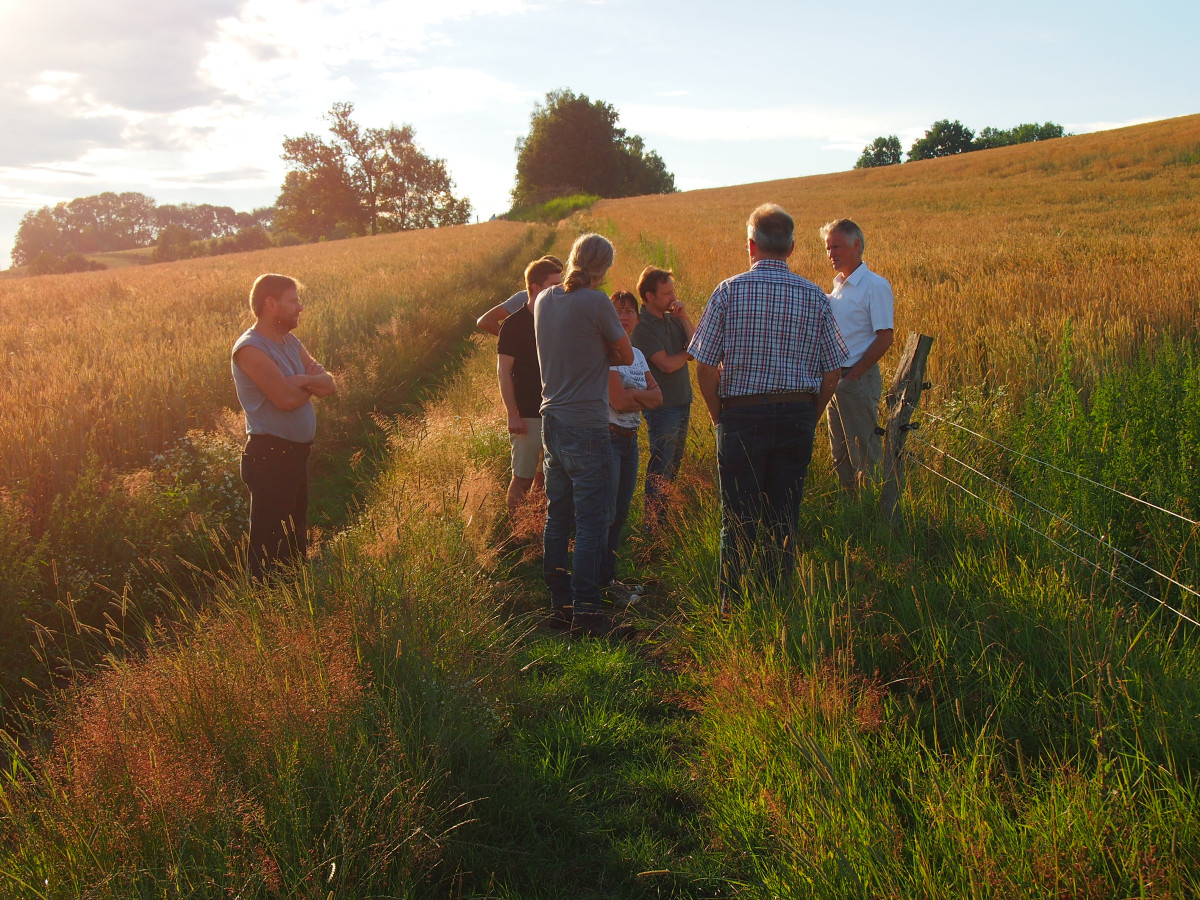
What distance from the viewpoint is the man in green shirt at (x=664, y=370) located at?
16.5ft

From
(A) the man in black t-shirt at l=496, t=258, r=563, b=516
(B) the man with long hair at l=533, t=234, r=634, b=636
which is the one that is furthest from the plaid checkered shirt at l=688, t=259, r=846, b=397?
(A) the man in black t-shirt at l=496, t=258, r=563, b=516

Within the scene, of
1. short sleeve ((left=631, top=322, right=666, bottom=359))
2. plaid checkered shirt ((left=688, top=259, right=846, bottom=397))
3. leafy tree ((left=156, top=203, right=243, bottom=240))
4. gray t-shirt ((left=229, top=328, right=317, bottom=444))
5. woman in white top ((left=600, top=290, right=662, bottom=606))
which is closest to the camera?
plaid checkered shirt ((left=688, top=259, right=846, bottom=397))

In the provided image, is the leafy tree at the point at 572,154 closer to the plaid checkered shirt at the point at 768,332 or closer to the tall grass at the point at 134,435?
the tall grass at the point at 134,435

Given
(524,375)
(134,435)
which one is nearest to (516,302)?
(524,375)

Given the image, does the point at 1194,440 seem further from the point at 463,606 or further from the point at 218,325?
the point at 218,325

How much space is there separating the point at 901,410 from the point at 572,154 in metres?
76.2

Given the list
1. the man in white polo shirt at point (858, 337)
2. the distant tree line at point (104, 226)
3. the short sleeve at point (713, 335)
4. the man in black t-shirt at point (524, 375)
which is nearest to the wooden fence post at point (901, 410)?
the man in white polo shirt at point (858, 337)

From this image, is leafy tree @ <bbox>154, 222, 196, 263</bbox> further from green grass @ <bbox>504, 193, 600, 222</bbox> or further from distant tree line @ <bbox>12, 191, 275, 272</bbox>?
green grass @ <bbox>504, 193, 600, 222</bbox>

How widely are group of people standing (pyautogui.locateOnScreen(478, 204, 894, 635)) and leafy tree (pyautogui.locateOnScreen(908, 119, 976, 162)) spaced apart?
98.1 m

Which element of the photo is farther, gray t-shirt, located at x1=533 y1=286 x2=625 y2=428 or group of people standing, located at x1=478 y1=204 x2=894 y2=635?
gray t-shirt, located at x1=533 y1=286 x2=625 y2=428

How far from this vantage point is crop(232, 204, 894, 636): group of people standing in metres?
3.67

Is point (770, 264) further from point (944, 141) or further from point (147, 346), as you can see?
point (944, 141)

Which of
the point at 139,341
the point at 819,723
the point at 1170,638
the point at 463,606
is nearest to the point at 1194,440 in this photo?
the point at 1170,638

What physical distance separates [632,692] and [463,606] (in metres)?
0.91
